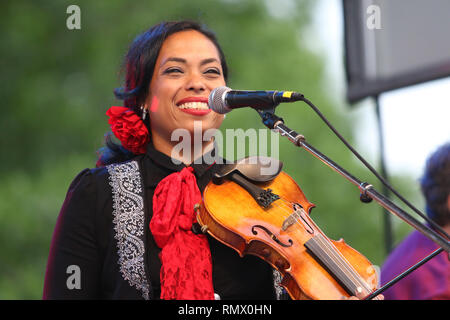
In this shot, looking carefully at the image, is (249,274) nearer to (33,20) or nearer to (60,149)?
(60,149)

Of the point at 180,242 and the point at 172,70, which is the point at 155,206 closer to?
the point at 180,242

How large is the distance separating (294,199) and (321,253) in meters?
0.34

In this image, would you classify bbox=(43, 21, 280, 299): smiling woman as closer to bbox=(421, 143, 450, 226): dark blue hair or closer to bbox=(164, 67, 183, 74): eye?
bbox=(164, 67, 183, 74): eye

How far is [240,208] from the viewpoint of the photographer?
6.64 ft

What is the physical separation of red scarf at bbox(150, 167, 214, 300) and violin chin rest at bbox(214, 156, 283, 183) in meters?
0.12

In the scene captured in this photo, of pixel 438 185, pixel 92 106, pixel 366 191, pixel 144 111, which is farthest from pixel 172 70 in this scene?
pixel 92 106

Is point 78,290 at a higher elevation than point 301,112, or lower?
lower

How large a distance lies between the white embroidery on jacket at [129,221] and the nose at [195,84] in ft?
1.15

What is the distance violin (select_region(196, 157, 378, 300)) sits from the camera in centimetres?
180

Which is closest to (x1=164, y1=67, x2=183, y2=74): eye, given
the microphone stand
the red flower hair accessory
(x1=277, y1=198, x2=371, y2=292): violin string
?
the red flower hair accessory

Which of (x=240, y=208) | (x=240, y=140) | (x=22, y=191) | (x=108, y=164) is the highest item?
(x=22, y=191)

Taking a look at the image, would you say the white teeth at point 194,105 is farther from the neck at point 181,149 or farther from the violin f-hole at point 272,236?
the violin f-hole at point 272,236

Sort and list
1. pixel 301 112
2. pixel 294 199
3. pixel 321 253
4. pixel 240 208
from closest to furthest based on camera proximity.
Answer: pixel 321 253 < pixel 240 208 < pixel 294 199 < pixel 301 112
